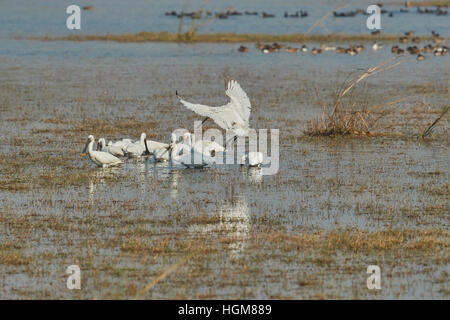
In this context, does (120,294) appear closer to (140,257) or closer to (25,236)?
Result: (140,257)

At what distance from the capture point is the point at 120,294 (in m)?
7.42

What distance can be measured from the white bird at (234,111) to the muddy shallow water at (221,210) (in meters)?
0.69

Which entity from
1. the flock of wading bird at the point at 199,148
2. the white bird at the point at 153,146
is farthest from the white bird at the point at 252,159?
the white bird at the point at 153,146

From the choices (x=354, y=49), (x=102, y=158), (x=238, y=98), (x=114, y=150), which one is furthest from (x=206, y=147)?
(x=354, y=49)

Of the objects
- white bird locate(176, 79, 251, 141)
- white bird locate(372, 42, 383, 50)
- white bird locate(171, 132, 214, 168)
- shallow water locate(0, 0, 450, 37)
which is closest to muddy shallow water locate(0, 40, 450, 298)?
white bird locate(171, 132, 214, 168)

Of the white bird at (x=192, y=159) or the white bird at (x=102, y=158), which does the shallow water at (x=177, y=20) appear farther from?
the white bird at (x=102, y=158)

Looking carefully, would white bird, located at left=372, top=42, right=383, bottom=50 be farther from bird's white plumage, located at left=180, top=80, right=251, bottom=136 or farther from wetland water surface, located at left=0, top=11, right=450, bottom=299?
bird's white plumage, located at left=180, top=80, right=251, bottom=136

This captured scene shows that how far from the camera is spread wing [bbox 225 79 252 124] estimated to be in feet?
41.9

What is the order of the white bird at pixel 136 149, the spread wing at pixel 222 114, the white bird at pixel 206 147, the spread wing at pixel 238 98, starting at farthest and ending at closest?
the white bird at pixel 136 149 → the white bird at pixel 206 147 → the spread wing at pixel 238 98 → the spread wing at pixel 222 114

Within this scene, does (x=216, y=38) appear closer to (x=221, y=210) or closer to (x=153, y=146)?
(x=153, y=146)

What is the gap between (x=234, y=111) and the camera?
1309 cm

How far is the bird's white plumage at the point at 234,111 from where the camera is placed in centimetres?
1277

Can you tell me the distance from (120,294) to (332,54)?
2991 centimetres

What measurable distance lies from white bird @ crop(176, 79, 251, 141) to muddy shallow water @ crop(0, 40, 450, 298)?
69cm
